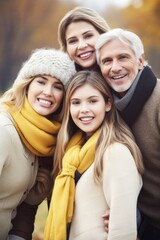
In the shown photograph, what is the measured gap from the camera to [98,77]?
2.87 m

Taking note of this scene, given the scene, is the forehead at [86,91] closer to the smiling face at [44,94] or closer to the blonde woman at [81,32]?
the smiling face at [44,94]

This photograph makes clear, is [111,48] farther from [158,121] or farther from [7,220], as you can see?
[7,220]

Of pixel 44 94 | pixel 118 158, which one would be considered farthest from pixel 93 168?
pixel 44 94


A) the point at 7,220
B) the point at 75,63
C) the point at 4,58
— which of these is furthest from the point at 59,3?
the point at 7,220

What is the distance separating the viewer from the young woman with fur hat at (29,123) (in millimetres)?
2842

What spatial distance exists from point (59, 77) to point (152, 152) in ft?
2.80

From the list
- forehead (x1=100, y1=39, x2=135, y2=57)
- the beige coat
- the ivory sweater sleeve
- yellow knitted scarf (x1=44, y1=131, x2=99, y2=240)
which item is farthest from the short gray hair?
the beige coat

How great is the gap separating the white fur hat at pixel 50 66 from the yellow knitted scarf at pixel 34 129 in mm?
228

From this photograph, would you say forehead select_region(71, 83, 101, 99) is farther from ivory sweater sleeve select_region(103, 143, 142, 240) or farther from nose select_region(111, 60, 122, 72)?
ivory sweater sleeve select_region(103, 143, 142, 240)

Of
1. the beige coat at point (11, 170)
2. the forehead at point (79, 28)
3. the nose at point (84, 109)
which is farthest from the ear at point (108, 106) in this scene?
the forehead at point (79, 28)

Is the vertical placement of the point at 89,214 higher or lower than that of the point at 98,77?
lower

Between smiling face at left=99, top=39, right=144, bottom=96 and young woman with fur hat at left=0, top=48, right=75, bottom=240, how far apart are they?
0.35 metres

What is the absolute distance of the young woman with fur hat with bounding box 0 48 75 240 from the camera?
2.84m

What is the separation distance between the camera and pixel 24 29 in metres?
11.9
